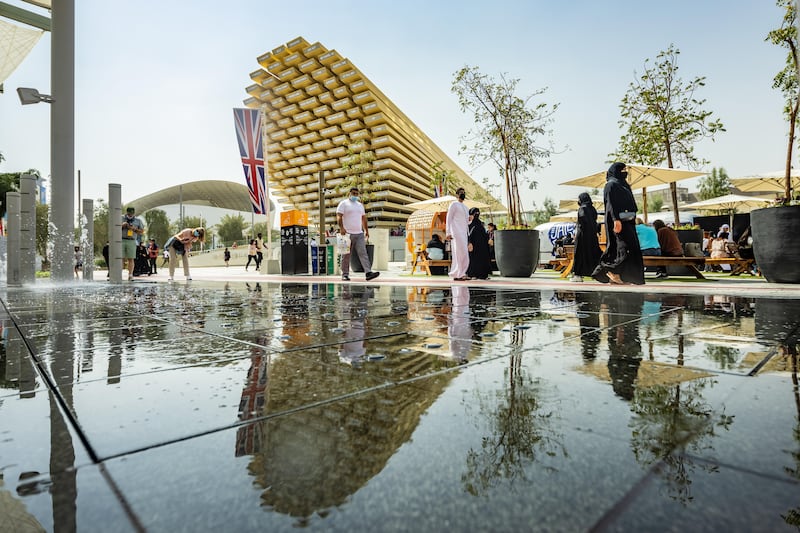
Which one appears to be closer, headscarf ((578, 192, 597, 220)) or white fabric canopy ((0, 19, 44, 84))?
headscarf ((578, 192, 597, 220))

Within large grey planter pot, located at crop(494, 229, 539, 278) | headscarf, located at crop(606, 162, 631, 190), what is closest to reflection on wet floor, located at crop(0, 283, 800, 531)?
headscarf, located at crop(606, 162, 631, 190)

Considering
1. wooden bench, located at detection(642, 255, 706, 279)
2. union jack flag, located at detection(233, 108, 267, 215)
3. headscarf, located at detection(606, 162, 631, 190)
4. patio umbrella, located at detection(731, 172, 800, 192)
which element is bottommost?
wooden bench, located at detection(642, 255, 706, 279)

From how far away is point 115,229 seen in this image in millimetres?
11203

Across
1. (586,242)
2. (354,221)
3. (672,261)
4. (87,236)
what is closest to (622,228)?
(586,242)

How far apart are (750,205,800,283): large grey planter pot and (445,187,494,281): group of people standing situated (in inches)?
199

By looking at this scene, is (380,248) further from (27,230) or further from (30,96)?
(30,96)

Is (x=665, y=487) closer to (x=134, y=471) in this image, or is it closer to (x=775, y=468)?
(x=775, y=468)

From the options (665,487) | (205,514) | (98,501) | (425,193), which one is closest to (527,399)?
(665,487)

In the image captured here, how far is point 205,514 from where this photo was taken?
0.83m

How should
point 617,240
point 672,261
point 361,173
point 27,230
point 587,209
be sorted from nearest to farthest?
point 617,240 → point 672,261 → point 587,209 → point 27,230 → point 361,173

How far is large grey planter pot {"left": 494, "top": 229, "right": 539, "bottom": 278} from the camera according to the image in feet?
35.8

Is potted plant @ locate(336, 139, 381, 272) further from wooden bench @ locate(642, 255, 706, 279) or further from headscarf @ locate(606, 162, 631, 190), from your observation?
headscarf @ locate(606, 162, 631, 190)

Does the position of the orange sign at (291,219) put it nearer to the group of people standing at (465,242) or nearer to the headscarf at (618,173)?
the group of people standing at (465,242)

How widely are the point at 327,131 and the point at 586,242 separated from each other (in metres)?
59.8
